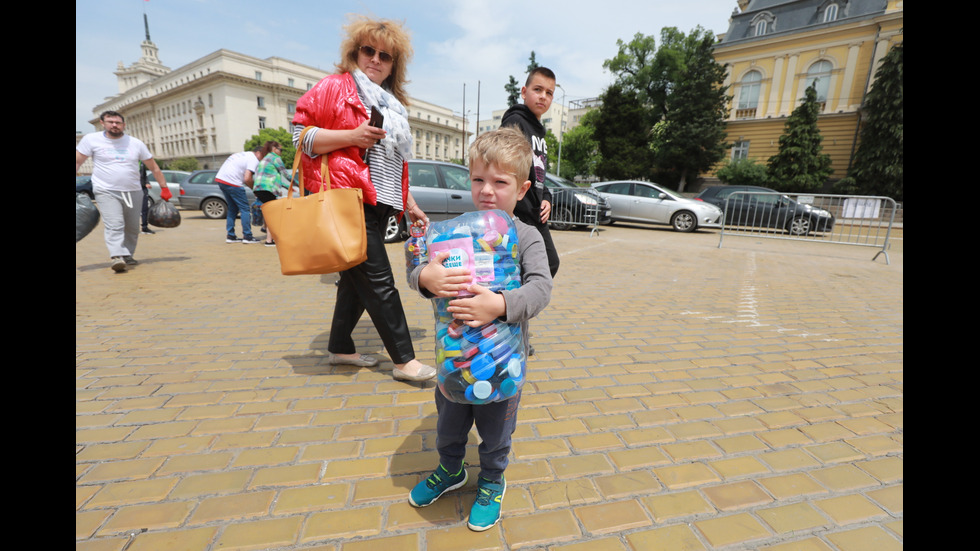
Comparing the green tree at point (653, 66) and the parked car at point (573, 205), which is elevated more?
the green tree at point (653, 66)

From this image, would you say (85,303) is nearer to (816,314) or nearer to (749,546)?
(749,546)

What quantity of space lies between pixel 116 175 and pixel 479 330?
6.36 meters

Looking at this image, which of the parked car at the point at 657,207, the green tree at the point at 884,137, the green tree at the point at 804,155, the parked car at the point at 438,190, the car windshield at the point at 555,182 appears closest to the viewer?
the parked car at the point at 438,190

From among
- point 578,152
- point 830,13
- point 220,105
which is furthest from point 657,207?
point 220,105

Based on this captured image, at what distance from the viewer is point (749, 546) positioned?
5.15ft

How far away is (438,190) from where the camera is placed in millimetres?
8539

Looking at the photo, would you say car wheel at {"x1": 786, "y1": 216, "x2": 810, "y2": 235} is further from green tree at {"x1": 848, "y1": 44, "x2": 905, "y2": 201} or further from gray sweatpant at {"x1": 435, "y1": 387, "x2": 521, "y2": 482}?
green tree at {"x1": 848, "y1": 44, "x2": 905, "y2": 201}

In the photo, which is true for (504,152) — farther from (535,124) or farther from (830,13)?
(830,13)

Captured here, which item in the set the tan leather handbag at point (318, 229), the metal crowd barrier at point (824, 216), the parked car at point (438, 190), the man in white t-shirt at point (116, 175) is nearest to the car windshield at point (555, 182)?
the parked car at point (438, 190)

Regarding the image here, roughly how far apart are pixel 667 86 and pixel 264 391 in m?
40.3

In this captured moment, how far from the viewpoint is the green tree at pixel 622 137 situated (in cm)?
3200

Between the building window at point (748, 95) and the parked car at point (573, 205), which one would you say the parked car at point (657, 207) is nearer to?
the parked car at point (573, 205)

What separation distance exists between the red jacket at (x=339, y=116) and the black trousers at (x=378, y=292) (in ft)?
0.70

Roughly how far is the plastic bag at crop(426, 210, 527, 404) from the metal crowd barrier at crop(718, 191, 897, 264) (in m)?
8.55
